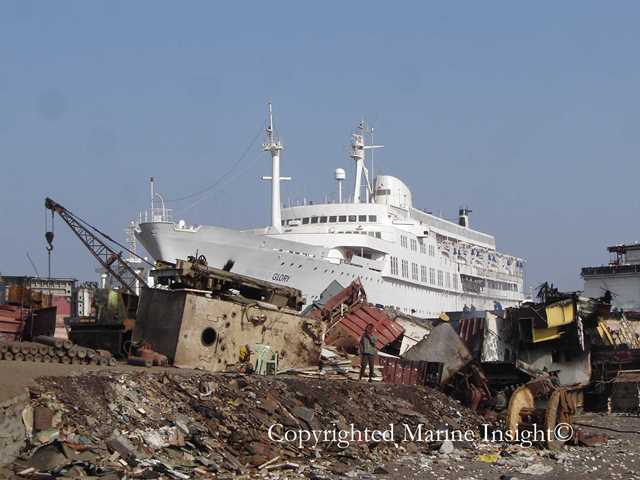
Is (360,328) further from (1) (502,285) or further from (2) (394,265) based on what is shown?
(1) (502,285)

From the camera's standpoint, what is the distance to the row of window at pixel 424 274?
2137 inches

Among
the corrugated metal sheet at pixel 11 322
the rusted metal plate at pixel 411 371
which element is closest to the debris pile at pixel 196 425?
the rusted metal plate at pixel 411 371

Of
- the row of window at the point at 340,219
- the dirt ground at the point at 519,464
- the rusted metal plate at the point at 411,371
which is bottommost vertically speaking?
the dirt ground at the point at 519,464

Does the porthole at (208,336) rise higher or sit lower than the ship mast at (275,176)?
lower

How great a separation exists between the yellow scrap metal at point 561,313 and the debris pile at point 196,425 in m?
8.94

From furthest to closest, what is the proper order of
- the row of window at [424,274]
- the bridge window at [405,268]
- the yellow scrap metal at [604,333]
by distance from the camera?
the bridge window at [405,268] → the row of window at [424,274] → the yellow scrap metal at [604,333]

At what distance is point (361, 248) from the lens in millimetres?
51312

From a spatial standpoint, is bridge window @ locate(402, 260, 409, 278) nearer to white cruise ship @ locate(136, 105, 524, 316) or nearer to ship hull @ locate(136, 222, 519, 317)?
white cruise ship @ locate(136, 105, 524, 316)

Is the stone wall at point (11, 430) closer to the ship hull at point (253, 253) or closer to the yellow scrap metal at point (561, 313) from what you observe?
the yellow scrap metal at point (561, 313)

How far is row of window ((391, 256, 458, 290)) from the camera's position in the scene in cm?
5428

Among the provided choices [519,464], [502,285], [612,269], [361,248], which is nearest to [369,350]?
[519,464]

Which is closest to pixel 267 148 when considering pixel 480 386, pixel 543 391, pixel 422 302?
pixel 422 302

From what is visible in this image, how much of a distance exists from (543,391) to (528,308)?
8068 mm

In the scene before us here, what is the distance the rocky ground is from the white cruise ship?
20297 millimetres
